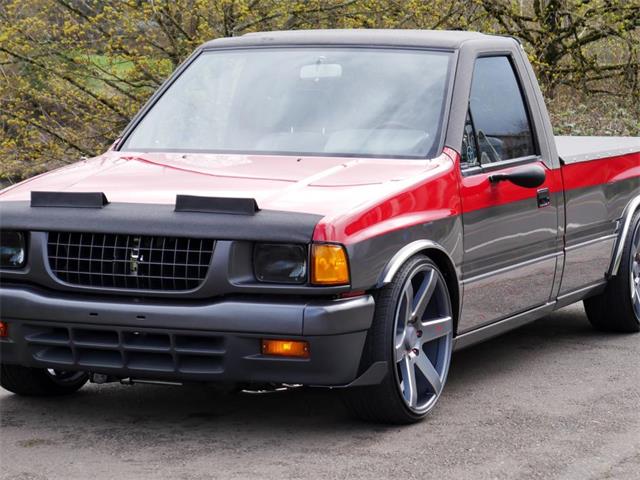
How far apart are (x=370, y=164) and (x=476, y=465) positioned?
5.21 feet

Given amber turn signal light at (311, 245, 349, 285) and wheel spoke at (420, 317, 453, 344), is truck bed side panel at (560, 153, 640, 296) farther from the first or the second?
amber turn signal light at (311, 245, 349, 285)

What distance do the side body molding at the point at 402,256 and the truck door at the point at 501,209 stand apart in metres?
0.45

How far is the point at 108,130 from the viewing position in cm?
1534

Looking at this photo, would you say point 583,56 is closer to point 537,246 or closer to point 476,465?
point 537,246

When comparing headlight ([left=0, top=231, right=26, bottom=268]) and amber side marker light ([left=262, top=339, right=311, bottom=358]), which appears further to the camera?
headlight ([left=0, top=231, right=26, bottom=268])

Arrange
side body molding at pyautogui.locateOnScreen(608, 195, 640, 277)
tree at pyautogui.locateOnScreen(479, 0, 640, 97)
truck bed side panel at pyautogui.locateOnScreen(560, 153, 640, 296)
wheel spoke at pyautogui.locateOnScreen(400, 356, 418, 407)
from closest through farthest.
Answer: wheel spoke at pyautogui.locateOnScreen(400, 356, 418, 407) < truck bed side panel at pyautogui.locateOnScreen(560, 153, 640, 296) < side body molding at pyautogui.locateOnScreen(608, 195, 640, 277) < tree at pyautogui.locateOnScreen(479, 0, 640, 97)

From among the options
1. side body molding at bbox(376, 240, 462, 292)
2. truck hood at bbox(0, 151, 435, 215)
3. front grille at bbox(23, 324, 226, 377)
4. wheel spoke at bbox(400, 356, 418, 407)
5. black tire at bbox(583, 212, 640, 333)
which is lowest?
black tire at bbox(583, 212, 640, 333)

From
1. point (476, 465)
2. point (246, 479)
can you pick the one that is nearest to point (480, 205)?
point (476, 465)

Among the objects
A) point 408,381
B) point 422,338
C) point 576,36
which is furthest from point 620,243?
point 576,36

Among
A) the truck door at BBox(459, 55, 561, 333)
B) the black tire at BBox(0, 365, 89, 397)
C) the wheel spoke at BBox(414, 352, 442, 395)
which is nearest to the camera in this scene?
the wheel spoke at BBox(414, 352, 442, 395)

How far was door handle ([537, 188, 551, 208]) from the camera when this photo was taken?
6.92 metres

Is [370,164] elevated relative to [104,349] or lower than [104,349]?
elevated

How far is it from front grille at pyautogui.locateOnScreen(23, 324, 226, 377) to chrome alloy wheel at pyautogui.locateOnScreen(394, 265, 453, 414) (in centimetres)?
80

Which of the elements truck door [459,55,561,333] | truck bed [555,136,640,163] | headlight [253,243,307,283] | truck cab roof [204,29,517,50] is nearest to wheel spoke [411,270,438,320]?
truck door [459,55,561,333]
